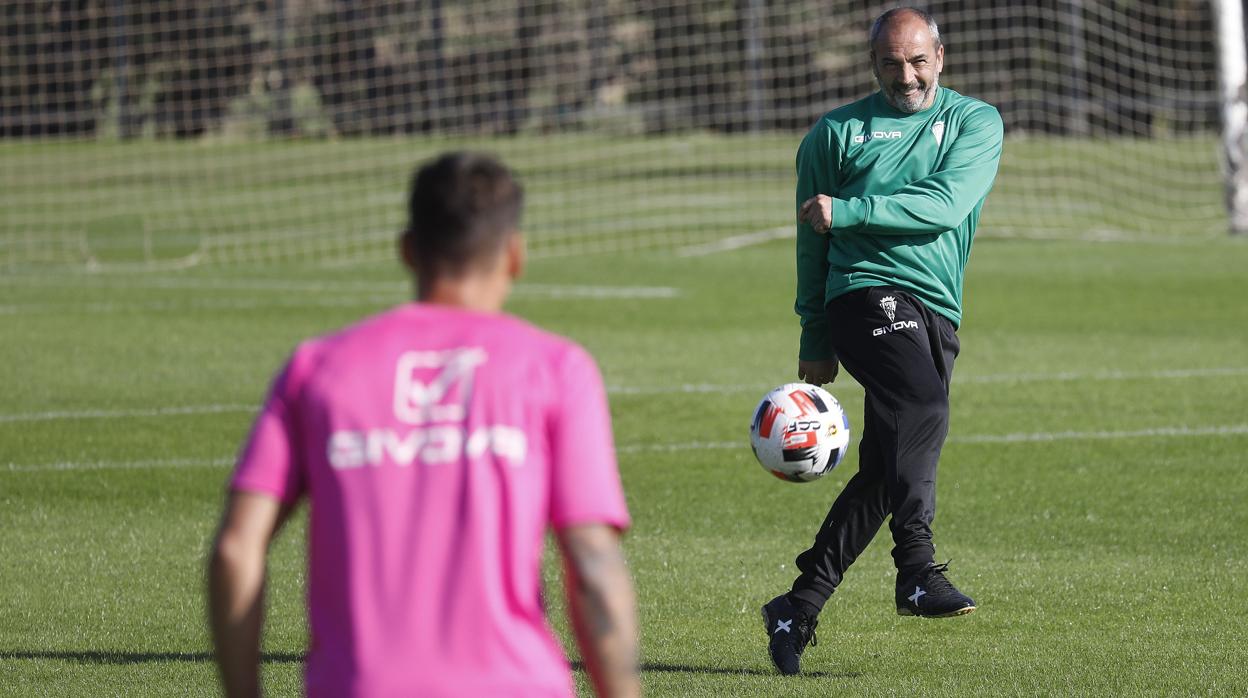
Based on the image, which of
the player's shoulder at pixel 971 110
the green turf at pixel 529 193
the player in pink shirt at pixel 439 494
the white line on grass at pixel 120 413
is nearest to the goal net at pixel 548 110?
the green turf at pixel 529 193

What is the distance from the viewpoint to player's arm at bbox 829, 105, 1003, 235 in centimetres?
585

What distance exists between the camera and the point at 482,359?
2.83 metres

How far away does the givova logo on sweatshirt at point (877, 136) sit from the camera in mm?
6133

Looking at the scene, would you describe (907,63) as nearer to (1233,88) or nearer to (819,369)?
(819,369)

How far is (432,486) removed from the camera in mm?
2797

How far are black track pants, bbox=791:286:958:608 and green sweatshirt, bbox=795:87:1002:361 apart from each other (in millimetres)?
81

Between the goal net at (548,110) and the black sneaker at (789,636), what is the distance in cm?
2171

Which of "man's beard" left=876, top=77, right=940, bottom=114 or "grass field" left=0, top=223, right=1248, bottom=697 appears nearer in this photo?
"man's beard" left=876, top=77, right=940, bottom=114

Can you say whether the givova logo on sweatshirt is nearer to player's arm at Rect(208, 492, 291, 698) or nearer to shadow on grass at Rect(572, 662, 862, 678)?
shadow on grass at Rect(572, 662, 862, 678)

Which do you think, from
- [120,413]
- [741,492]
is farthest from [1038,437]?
[120,413]

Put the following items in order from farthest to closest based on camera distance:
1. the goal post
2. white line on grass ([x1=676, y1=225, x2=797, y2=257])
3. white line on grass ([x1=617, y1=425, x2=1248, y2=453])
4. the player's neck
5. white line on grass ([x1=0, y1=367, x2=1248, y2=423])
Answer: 1. white line on grass ([x1=676, y1=225, x2=797, y2=257])
2. the goal post
3. white line on grass ([x1=0, y1=367, x2=1248, y2=423])
4. white line on grass ([x1=617, y1=425, x2=1248, y2=453])
5. the player's neck

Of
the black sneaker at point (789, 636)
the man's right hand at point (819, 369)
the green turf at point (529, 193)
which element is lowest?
the green turf at point (529, 193)

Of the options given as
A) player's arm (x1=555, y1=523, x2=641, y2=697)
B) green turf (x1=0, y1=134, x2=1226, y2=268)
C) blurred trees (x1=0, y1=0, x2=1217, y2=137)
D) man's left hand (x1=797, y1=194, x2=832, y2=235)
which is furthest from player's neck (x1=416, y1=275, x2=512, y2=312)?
blurred trees (x1=0, y1=0, x2=1217, y2=137)

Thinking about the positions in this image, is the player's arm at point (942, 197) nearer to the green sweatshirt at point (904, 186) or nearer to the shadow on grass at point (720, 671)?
the green sweatshirt at point (904, 186)
